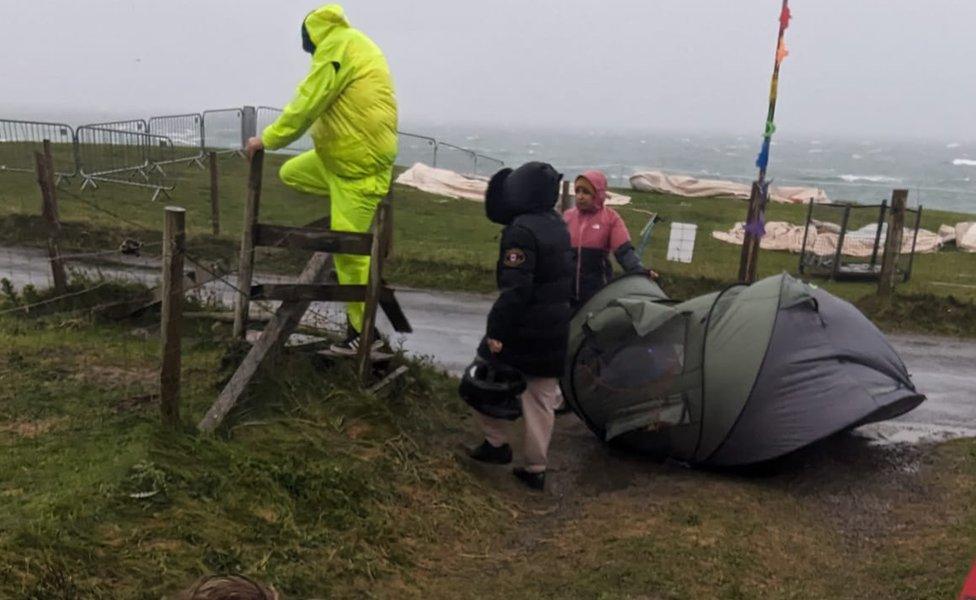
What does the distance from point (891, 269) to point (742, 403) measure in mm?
6941

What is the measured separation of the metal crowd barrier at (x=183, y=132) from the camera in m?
22.2

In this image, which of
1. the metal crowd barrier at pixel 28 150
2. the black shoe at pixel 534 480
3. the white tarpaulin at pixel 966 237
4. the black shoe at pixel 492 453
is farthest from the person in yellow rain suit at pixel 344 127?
the white tarpaulin at pixel 966 237

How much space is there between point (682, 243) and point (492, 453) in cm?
738

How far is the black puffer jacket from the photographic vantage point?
5152 millimetres

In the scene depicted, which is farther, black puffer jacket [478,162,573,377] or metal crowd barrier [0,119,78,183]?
metal crowd barrier [0,119,78,183]

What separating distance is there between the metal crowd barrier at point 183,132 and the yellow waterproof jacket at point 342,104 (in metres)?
16.8

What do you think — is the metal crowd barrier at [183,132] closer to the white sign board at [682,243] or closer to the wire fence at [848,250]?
the white sign board at [682,243]

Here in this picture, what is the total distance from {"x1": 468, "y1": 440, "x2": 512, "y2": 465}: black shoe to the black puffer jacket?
659mm

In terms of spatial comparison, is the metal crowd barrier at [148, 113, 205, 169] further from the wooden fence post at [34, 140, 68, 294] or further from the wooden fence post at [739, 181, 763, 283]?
the wooden fence post at [739, 181, 763, 283]

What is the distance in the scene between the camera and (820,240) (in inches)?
632

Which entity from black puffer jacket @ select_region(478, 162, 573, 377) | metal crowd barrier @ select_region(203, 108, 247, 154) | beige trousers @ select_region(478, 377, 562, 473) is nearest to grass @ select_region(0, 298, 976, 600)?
beige trousers @ select_region(478, 377, 562, 473)

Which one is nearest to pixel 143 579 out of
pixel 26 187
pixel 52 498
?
pixel 52 498

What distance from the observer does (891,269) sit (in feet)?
37.7

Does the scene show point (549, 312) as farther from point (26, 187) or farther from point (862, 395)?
point (26, 187)
